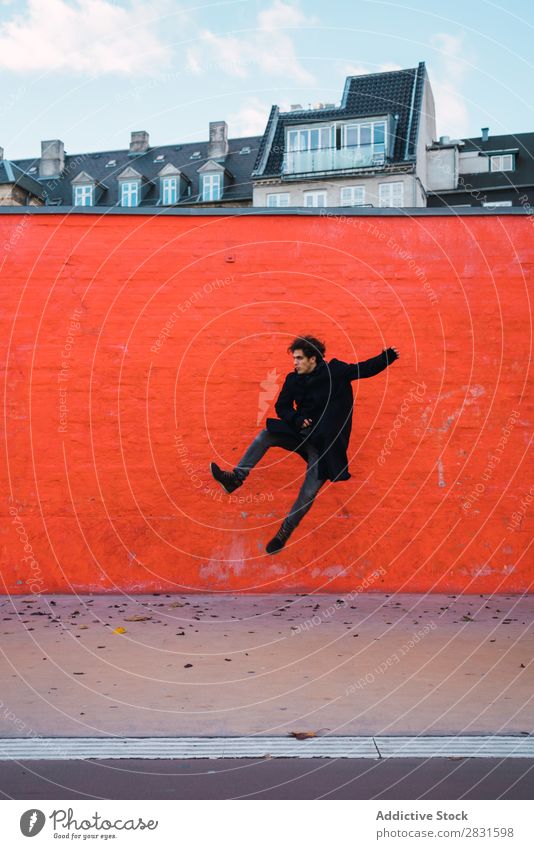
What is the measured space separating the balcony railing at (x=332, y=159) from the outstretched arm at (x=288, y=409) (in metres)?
30.6

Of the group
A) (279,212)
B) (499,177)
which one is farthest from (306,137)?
(279,212)

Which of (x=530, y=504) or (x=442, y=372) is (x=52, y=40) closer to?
(x=442, y=372)

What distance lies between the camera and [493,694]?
16.5 ft

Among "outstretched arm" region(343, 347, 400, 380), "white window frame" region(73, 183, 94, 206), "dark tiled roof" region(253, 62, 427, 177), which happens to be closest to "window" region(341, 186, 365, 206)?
"dark tiled roof" region(253, 62, 427, 177)

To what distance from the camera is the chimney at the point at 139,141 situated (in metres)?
48.8

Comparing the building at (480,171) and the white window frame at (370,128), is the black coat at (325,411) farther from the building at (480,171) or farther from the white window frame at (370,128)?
the building at (480,171)

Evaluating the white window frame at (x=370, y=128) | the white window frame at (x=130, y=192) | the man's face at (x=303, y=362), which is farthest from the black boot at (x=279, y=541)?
the white window frame at (x=130, y=192)

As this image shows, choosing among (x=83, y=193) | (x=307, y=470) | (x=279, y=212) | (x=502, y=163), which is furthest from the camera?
(x=83, y=193)

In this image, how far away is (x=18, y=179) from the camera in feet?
144

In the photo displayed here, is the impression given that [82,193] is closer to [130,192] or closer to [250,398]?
[130,192]

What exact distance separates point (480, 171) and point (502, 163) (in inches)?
47.1

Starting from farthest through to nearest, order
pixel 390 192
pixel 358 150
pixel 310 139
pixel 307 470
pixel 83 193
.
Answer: pixel 83 193, pixel 310 139, pixel 358 150, pixel 390 192, pixel 307 470
